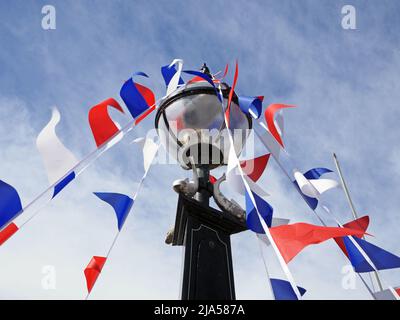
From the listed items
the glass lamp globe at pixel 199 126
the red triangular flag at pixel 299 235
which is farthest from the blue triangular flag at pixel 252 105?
the red triangular flag at pixel 299 235

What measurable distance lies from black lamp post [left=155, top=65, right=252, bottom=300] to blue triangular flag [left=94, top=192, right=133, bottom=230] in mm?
566

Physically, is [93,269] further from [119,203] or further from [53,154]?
[53,154]

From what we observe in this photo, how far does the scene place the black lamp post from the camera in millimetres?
4344

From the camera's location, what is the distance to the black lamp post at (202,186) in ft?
14.3

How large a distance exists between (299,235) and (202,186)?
1.59m

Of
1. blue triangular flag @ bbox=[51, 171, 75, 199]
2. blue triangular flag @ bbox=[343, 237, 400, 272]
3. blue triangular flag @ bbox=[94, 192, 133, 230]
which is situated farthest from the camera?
blue triangular flag @ bbox=[94, 192, 133, 230]

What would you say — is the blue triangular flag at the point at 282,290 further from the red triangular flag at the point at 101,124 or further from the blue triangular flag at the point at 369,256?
the red triangular flag at the point at 101,124

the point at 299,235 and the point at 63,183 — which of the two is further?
the point at 63,183

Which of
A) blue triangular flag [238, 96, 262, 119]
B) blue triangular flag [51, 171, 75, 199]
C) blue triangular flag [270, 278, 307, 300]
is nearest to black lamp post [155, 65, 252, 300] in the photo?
blue triangular flag [238, 96, 262, 119]

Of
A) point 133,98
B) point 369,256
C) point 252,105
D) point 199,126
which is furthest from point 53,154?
point 369,256

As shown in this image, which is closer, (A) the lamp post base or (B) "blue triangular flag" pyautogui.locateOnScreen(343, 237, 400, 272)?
(B) "blue triangular flag" pyautogui.locateOnScreen(343, 237, 400, 272)

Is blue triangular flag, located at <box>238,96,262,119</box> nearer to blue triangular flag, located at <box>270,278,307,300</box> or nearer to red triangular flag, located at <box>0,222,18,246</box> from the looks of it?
blue triangular flag, located at <box>270,278,307,300</box>

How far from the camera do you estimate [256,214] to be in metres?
3.94
